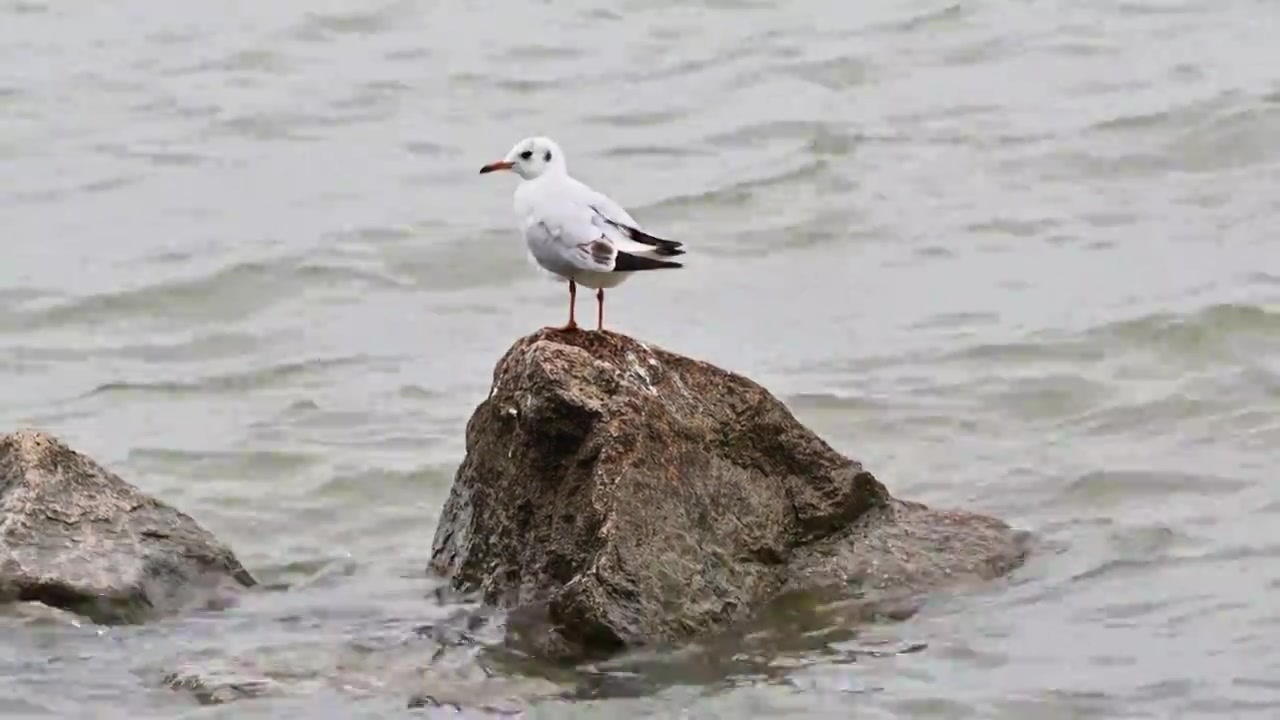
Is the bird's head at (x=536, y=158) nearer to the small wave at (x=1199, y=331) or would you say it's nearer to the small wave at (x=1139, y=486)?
the small wave at (x=1139, y=486)

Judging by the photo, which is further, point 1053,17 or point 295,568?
point 1053,17

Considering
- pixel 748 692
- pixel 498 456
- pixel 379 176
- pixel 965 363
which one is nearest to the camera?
pixel 748 692

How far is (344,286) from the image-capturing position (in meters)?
13.2

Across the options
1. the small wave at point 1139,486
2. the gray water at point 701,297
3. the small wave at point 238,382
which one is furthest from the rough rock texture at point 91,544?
the small wave at point 1139,486

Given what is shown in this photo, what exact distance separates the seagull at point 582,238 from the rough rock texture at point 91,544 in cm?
174

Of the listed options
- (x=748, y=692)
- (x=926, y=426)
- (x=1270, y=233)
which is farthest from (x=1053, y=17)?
(x=748, y=692)

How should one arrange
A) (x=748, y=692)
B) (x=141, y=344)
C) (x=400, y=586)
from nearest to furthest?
(x=748, y=692), (x=400, y=586), (x=141, y=344)

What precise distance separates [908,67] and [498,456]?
9.83 m

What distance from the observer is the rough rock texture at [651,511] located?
7.25 metres

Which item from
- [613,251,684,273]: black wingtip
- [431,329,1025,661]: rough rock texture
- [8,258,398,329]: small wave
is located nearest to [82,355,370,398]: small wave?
[8,258,398,329]: small wave

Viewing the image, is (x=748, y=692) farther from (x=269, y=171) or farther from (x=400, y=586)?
(x=269, y=171)

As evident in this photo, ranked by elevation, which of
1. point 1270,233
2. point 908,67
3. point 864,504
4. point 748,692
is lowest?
point 748,692

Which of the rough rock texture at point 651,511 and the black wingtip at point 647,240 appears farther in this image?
the black wingtip at point 647,240

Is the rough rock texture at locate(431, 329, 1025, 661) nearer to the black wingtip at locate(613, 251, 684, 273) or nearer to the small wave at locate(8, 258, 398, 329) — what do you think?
the black wingtip at locate(613, 251, 684, 273)
